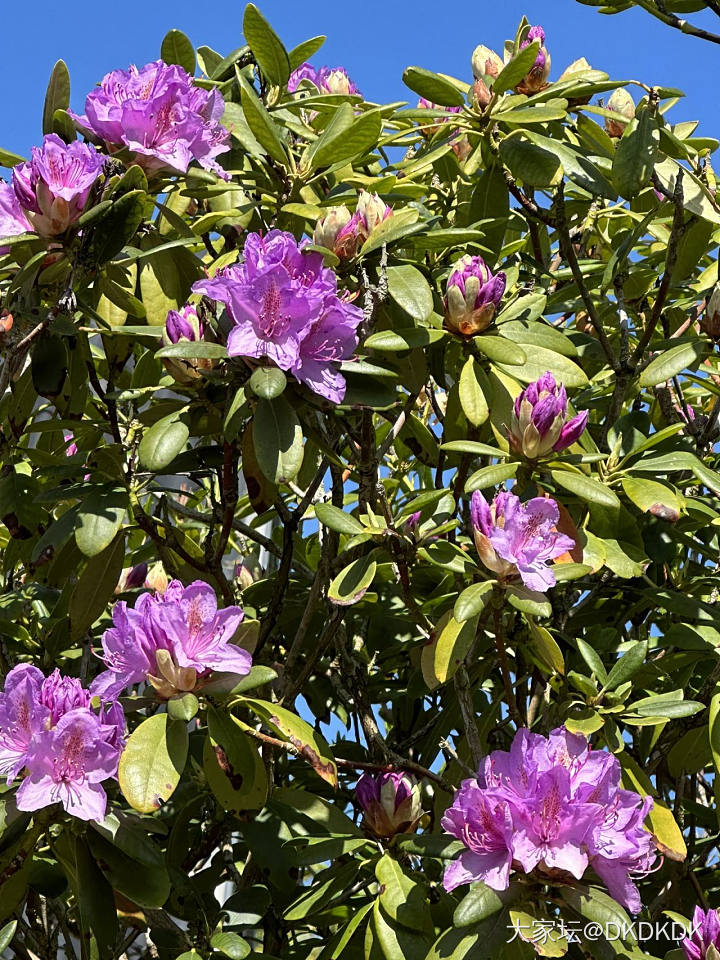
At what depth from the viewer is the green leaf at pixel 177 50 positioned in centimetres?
196

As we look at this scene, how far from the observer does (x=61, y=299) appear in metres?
1.56

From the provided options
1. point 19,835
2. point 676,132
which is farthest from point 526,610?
point 676,132

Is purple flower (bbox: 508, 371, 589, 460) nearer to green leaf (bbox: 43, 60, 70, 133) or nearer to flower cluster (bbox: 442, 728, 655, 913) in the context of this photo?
flower cluster (bbox: 442, 728, 655, 913)

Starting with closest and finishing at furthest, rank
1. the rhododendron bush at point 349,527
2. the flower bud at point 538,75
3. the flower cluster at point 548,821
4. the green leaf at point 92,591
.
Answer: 1. the flower cluster at point 548,821
2. the rhododendron bush at point 349,527
3. the green leaf at point 92,591
4. the flower bud at point 538,75

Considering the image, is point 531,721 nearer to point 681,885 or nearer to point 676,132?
point 681,885

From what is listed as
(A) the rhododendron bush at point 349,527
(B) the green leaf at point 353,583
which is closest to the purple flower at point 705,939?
(A) the rhododendron bush at point 349,527

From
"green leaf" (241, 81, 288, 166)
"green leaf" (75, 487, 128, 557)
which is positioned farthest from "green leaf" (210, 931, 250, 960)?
"green leaf" (241, 81, 288, 166)

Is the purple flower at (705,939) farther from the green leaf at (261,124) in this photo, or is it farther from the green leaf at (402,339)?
the green leaf at (261,124)

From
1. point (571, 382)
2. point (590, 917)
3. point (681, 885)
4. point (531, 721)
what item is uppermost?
point (571, 382)

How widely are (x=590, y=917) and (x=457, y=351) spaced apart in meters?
0.93

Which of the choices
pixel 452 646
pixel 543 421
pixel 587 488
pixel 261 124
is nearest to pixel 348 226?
pixel 261 124

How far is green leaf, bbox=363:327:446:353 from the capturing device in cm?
158

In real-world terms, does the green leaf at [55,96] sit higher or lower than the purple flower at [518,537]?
higher

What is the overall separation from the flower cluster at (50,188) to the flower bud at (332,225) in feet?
1.07
